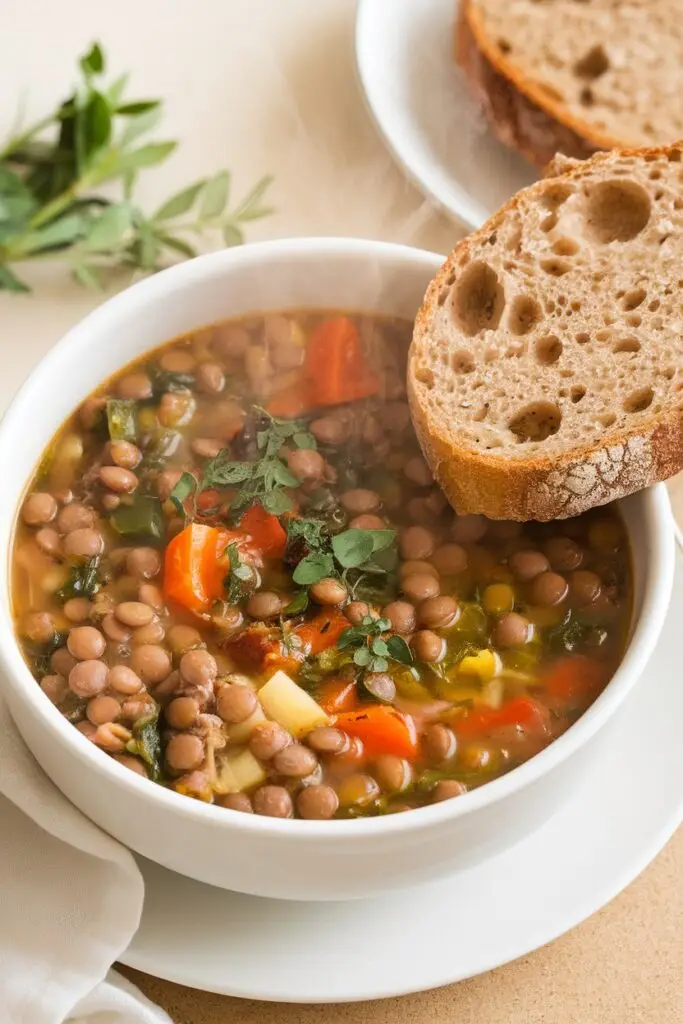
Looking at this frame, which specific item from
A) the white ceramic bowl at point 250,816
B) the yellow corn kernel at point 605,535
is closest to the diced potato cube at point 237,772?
the white ceramic bowl at point 250,816

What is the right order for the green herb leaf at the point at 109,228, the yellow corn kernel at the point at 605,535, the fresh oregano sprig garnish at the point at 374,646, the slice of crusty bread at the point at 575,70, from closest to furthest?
the fresh oregano sprig garnish at the point at 374,646 < the yellow corn kernel at the point at 605,535 < the green herb leaf at the point at 109,228 < the slice of crusty bread at the point at 575,70

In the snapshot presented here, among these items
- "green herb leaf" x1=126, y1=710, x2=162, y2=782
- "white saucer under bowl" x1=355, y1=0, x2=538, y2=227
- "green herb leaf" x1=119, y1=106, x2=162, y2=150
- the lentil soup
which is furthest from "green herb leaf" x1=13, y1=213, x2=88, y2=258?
"green herb leaf" x1=126, y1=710, x2=162, y2=782

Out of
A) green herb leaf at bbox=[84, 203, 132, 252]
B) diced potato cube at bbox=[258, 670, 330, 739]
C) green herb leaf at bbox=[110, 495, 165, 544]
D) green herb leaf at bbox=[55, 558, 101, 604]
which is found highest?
green herb leaf at bbox=[84, 203, 132, 252]

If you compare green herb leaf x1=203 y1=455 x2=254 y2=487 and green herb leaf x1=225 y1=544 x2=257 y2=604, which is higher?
green herb leaf x1=203 y1=455 x2=254 y2=487

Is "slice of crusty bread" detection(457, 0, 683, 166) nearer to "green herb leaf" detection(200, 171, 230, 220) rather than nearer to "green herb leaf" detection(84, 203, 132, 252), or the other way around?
"green herb leaf" detection(200, 171, 230, 220)

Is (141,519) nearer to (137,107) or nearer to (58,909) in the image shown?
(58,909)

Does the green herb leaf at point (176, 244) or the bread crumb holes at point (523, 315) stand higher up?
the bread crumb holes at point (523, 315)

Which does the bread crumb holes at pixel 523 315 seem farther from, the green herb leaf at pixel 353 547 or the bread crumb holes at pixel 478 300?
the green herb leaf at pixel 353 547
